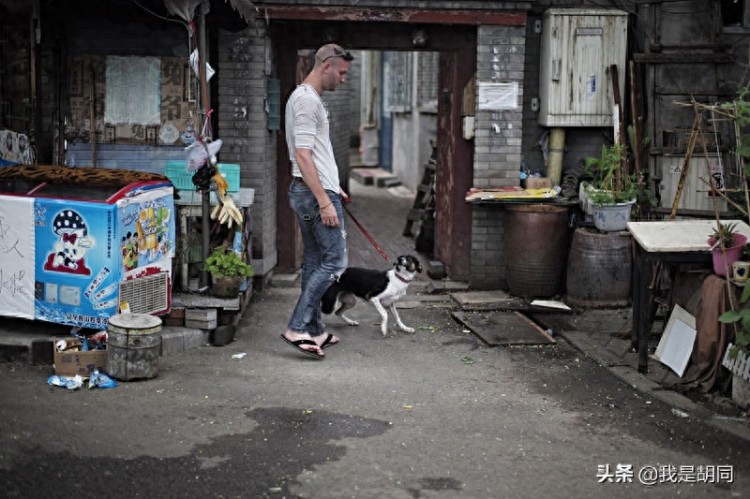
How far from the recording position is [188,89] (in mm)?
10391

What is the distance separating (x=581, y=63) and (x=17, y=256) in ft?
20.3

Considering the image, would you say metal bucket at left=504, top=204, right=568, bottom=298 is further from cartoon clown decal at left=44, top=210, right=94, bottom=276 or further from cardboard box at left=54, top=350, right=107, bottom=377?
cardboard box at left=54, top=350, right=107, bottom=377

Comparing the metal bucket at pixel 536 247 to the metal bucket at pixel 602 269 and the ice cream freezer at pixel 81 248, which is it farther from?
the ice cream freezer at pixel 81 248

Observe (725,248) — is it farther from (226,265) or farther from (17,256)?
(17,256)

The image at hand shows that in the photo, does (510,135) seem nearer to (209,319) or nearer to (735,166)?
(735,166)

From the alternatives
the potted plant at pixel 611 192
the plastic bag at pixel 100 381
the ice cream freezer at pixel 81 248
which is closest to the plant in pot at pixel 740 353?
the potted plant at pixel 611 192

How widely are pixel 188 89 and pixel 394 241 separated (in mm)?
4445

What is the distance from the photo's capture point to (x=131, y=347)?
723cm

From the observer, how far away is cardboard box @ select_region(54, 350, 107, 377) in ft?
23.9

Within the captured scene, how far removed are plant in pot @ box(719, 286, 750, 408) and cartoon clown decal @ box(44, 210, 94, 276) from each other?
4.72 metres

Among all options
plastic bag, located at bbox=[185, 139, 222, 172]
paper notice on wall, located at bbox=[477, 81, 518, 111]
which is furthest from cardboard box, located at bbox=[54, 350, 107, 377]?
paper notice on wall, located at bbox=[477, 81, 518, 111]

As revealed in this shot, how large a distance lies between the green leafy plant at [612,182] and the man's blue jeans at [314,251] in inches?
132

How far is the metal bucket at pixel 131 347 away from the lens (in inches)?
284

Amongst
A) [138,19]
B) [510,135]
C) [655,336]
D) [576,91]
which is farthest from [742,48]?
[138,19]
